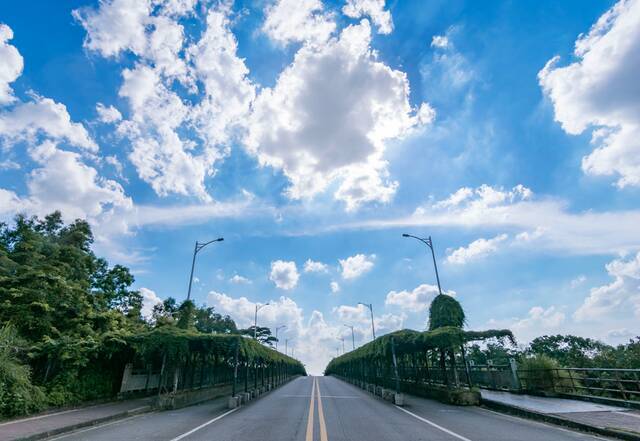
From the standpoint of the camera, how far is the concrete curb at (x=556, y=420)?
812 centimetres

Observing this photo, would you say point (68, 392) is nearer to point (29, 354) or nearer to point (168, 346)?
point (29, 354)

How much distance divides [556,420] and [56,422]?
15870mm

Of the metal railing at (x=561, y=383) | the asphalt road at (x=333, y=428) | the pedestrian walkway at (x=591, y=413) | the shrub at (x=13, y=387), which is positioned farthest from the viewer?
the metal railing at (x=561, y=383)

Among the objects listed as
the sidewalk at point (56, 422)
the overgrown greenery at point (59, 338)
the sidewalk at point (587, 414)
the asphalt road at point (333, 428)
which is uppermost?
the overgrown greenery at point (59, 338)

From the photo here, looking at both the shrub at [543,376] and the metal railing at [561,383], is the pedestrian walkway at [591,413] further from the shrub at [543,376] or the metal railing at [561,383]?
the shrub at [543,376]

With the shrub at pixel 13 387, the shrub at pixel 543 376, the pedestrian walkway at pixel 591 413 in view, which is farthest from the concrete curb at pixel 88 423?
the shrub at pixel 543 376

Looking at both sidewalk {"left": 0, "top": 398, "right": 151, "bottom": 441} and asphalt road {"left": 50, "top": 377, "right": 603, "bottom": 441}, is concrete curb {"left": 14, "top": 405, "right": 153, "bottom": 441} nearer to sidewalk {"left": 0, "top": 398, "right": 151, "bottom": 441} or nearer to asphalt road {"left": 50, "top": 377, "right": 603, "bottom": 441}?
sidewalk {"left": 0, "top": 398, "right": 151, "bottom": 441}

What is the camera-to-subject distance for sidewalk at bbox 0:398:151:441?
9406mm

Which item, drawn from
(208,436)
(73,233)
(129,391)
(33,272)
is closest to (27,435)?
(208,436)

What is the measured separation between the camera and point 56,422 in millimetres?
11297

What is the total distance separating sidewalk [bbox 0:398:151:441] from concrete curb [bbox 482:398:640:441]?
14.7 m

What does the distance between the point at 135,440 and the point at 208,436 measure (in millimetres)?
1820

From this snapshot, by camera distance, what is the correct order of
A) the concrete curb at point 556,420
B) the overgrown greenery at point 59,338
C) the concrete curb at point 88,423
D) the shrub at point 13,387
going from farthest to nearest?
the overgrown greenery at point 59,338
the shrub at point 13,387
the concrete curb at point 88,423
the concrete curb at point 556,420

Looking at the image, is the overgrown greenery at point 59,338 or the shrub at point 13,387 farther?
the overgrown greenery at point 59,338
